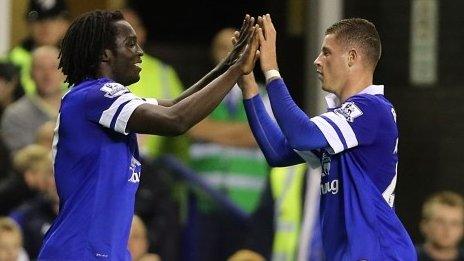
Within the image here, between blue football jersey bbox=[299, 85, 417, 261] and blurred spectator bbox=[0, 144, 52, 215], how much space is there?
3121 millimetres

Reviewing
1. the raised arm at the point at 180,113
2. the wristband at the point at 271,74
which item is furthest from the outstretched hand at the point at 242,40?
the raised arm at the point at 180,113

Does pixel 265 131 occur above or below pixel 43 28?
below

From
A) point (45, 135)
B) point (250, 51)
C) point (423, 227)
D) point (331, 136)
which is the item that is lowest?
point (423, 227)

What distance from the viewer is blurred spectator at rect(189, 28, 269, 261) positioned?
29.3 ft

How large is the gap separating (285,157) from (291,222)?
8.44 ft

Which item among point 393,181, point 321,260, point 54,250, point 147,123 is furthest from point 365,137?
point 321,260

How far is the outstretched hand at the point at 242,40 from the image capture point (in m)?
6.02

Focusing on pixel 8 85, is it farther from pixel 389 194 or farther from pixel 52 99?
pixel 389 194

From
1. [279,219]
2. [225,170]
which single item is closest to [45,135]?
[225,170]

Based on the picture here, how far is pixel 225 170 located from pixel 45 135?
3.70ft

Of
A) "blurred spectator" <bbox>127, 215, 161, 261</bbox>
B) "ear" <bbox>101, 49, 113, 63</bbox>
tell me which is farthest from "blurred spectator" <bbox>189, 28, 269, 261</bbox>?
"ear" <bbox>101, 49, 113, 63</bbox>

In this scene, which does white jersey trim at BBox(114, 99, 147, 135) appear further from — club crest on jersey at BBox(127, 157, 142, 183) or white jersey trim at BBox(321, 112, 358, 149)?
white jersey trim at BBox(321, 112, 358, 149)

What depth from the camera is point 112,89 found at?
226 inches

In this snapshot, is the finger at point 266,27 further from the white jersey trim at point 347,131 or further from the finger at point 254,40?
the white jersey trim at point 347,131
